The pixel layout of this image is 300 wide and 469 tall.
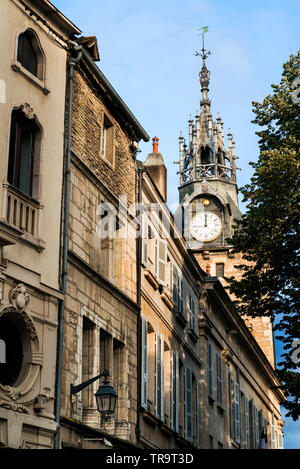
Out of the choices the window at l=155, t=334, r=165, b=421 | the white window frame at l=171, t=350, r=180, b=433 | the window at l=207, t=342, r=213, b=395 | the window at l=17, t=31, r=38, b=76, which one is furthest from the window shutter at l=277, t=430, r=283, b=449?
the window at l=17, t=31, r=38, b=76

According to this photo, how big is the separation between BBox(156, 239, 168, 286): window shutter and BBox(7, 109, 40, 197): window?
8209mm

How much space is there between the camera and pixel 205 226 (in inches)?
2534

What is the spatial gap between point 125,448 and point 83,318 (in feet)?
10.9

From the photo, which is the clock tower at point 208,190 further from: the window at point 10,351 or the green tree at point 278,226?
the window at point 10,351

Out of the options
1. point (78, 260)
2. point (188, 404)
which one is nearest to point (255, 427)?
point (188, 404)

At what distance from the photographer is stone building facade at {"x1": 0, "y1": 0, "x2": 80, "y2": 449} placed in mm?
14852

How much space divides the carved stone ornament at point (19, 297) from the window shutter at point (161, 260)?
9.16 m

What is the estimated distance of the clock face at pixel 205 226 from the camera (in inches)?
2505

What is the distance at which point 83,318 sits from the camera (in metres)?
17.9

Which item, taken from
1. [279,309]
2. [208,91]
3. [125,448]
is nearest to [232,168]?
[208,91]

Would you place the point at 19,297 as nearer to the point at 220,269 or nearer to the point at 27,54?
the point at 27,54

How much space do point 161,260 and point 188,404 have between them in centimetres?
525

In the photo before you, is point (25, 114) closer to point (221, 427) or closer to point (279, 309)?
point (279, 309)

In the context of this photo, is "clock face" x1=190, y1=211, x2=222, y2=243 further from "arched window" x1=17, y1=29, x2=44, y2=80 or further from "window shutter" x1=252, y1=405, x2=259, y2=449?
"arched window" x1=17, y1=29, x2=44, y2=80
